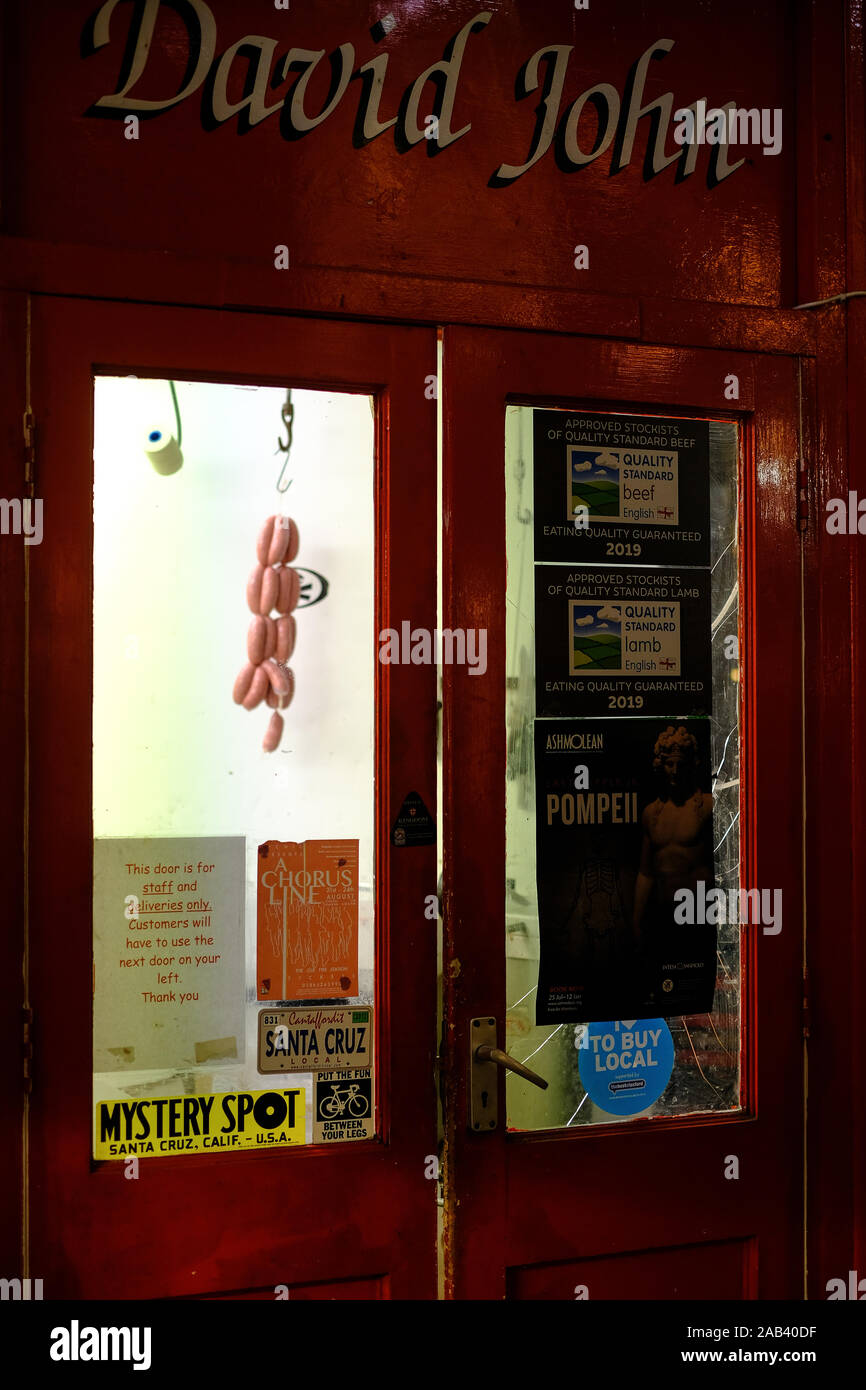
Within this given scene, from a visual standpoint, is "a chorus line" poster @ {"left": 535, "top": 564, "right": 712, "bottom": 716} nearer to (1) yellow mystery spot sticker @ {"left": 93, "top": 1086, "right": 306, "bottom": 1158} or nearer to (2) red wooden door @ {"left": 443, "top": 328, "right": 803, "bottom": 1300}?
(2) red wooden door @ {"left": 443, "top": 328, "right": 803, "bottom": 1300}

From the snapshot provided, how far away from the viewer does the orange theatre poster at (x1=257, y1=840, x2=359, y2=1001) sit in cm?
216

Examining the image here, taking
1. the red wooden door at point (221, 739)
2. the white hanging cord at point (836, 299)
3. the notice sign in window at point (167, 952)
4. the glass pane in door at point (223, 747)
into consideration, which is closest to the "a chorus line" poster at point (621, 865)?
the red wooden door at point (221, 739)

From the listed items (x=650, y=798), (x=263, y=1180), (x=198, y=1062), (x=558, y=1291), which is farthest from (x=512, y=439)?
(x=558, y=1291)

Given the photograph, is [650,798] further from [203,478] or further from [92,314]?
[92,314]

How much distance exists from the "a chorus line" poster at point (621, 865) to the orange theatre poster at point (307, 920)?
38 cm

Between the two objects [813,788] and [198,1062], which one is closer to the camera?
[198,1062]

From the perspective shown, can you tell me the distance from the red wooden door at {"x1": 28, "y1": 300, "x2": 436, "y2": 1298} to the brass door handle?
11 centimetres

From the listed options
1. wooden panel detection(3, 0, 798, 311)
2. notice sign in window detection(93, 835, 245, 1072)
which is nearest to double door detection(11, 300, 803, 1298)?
notice sign in window detection(93, 835, 245, 1072)

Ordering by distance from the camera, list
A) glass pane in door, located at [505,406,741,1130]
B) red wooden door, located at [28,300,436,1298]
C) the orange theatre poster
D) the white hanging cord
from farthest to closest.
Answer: the white hanging cord < glass pane in door, located at [505,406,741,1130] < the orange theatre poster < red wooden door, located at [28,300,436,1298]

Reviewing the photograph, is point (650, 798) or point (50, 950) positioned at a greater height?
point (650, 798)

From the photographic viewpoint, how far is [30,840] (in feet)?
6.64

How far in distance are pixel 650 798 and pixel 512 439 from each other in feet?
2.54

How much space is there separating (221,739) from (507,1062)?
0.81 meters

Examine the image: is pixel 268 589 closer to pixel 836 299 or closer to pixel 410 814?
pixel 410 814
